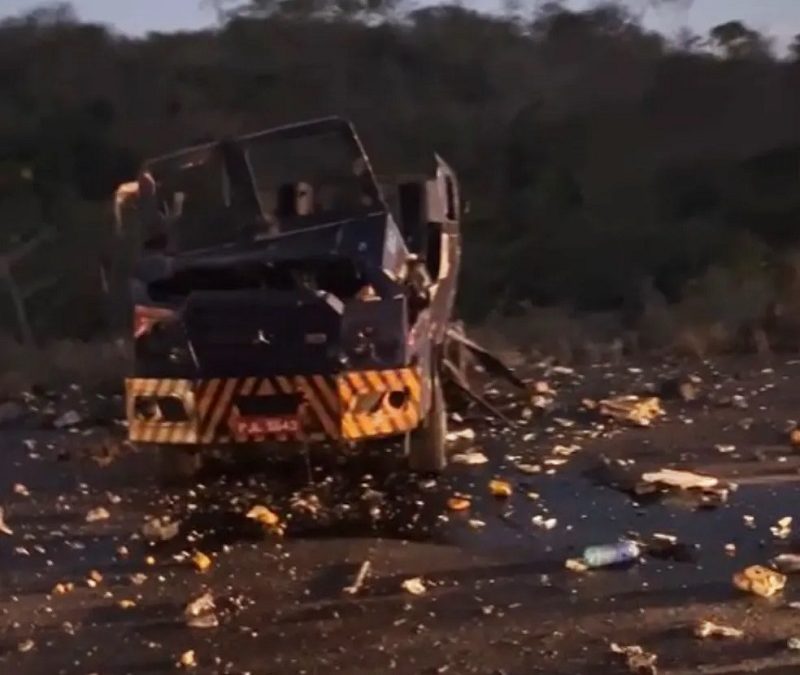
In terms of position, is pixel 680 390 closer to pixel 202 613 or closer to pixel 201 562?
pixel 201 562

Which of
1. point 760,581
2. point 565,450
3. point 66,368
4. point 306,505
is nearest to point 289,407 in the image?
point 306,505

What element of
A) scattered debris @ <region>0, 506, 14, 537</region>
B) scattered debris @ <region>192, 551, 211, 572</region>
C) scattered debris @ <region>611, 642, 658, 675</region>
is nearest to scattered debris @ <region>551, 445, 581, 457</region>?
scattered debris @ <region>192, 551, 211, 572</region>

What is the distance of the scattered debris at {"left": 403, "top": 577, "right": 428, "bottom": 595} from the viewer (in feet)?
24.2

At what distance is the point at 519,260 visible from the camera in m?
29.8

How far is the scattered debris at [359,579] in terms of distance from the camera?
747 cm

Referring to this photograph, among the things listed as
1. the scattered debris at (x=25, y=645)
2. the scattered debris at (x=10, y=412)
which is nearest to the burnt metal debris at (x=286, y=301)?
the scattered debris at (x=25, y=645)

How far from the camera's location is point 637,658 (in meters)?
6.25

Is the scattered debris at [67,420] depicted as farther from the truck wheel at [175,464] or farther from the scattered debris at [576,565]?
the scattered debris at [576,565]

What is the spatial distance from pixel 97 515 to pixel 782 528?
3.84 metres

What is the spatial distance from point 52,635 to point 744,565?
10.6ft

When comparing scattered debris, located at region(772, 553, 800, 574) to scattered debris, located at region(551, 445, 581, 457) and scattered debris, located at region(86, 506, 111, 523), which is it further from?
scattered debris, located at region(86, 506, 111, 523)

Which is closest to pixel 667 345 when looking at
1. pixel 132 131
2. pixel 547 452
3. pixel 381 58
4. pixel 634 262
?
pixel 547 452

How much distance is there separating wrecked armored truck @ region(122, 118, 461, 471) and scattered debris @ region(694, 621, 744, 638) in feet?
10.4

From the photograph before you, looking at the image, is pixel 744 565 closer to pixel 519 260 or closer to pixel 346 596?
pixel 346 596
